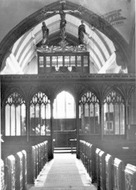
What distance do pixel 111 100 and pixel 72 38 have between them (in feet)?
41.4

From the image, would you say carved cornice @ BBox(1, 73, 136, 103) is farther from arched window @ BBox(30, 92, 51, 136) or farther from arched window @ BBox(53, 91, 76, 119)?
arched window @ BBox(53, 91, 76, 119)

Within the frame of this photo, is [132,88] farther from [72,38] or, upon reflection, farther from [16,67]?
[72,38]

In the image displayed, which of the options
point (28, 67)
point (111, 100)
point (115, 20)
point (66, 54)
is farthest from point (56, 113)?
point (111, 100)

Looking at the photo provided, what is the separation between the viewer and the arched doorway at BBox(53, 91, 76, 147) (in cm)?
2009

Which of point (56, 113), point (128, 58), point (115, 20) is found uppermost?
point (115, 20)

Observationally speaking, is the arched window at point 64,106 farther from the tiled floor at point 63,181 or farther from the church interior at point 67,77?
the tiled floor at point 63,181

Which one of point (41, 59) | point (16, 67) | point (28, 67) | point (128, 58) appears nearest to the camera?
point (128, 58)

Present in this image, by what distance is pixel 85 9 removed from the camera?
1745cm

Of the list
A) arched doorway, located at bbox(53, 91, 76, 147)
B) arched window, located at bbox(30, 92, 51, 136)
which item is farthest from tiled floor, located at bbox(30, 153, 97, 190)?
arched doorway, located at bbox(53, 91, 76, 147)

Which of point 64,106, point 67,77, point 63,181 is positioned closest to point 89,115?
point 67,77

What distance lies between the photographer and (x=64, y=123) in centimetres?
2406

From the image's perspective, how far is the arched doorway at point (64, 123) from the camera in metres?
20.1

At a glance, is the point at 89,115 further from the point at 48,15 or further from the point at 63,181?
the point at 63,181

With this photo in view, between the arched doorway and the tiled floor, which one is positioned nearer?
the tiled floor
